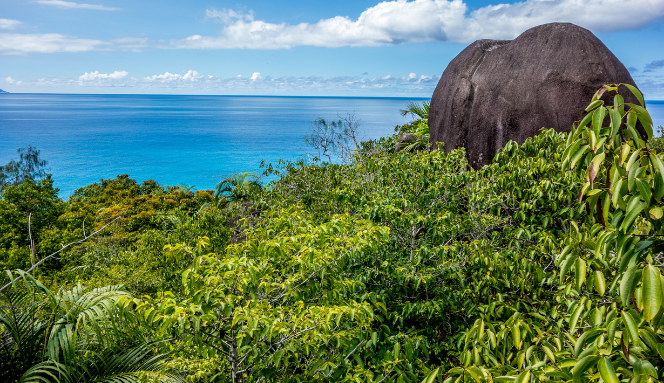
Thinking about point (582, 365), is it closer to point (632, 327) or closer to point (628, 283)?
A: point (632, 327)

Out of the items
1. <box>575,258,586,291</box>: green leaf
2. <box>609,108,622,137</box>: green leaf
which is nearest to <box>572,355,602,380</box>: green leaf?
<box>575,258,586,291</box>: green leaf

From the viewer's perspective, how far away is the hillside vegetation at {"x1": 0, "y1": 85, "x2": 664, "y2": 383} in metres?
1.93

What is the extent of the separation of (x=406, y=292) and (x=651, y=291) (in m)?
5.30

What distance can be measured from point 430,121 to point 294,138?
79.3m

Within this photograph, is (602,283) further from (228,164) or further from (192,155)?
(192,155)

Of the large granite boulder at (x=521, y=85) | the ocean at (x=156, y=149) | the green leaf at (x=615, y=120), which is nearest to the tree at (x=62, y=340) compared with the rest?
the green leaf at (x=615, y=120)

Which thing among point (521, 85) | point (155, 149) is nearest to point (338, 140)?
point (521, 85)

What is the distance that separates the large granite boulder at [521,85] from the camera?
10.4m

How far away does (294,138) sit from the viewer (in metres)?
91.9

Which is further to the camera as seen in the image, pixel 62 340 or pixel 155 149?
pixel 155 149

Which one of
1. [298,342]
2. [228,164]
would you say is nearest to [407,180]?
[298,342]

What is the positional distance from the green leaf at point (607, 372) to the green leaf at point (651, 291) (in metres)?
0.26

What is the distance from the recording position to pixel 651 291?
5.16ft

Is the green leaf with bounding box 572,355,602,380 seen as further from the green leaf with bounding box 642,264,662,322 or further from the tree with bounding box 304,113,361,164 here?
the tree with bounding box 304,113,361,164
